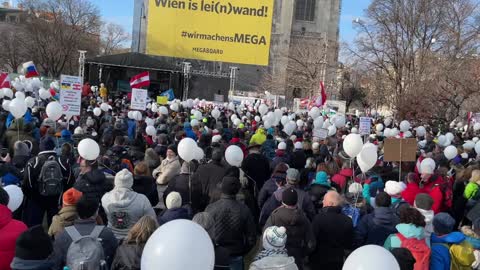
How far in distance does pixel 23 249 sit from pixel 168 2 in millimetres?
42163

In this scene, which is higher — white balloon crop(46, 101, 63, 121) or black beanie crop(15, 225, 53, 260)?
white balloon crop(46, 101, 63, 121)

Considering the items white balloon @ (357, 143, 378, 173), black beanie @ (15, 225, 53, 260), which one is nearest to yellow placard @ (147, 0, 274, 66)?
white balloon @ (357, 143, 378, 173)

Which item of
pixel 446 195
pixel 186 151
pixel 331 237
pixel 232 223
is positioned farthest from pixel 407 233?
pixel 186 151

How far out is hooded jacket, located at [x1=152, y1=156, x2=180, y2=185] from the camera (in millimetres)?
7172

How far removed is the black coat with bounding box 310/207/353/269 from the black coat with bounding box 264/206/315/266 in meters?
0.23

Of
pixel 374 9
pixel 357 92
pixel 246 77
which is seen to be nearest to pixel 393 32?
pixel 374 9

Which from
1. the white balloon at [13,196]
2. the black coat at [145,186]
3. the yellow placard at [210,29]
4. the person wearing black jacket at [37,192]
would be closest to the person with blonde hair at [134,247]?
the white balloon at [13,196]

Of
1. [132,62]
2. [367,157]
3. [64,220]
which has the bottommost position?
[64,220]

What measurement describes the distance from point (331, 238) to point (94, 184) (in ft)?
8.32

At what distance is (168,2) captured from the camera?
43188mm

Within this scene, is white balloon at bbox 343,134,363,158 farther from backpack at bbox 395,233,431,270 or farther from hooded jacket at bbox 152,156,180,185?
backpack at bbox 395,233,431,270

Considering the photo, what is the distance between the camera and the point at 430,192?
636 cm

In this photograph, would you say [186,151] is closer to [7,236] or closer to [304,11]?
[7,236]

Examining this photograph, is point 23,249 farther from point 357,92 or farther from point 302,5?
point 302,5
